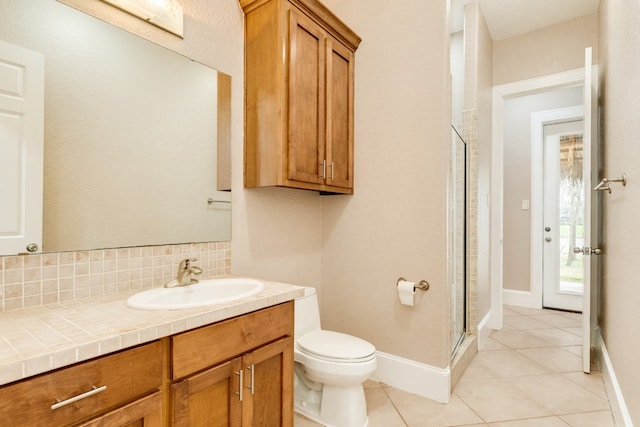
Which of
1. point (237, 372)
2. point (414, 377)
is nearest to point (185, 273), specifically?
point (237, 372)

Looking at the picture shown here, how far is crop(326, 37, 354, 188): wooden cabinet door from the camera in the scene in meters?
2.08

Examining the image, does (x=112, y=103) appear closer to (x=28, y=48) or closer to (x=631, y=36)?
(x=28, y=48)

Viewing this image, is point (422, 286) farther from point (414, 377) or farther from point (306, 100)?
point (306, 100)

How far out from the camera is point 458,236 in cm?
246

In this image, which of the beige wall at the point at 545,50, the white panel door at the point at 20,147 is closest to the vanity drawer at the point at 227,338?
the white panel door at the point at 20,147

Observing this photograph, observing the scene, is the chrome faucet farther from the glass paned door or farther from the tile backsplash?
the glass paned door

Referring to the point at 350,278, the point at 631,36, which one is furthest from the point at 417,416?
the point at 631,36

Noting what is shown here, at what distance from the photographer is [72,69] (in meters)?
1.24

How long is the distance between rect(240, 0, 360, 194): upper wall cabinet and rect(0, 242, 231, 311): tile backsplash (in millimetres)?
602

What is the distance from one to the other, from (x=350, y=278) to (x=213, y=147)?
1.30m

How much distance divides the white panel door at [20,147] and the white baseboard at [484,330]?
3049 mm

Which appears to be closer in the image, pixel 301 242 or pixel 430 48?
pixel 430 48

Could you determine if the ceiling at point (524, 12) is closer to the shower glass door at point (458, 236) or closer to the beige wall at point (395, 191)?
the beige wall at point (395, 191)

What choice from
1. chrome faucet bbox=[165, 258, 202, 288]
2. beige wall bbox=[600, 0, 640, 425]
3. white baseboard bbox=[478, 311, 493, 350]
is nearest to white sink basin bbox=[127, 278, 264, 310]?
chrome faucet bbox=[165, 258, 202, 288]
